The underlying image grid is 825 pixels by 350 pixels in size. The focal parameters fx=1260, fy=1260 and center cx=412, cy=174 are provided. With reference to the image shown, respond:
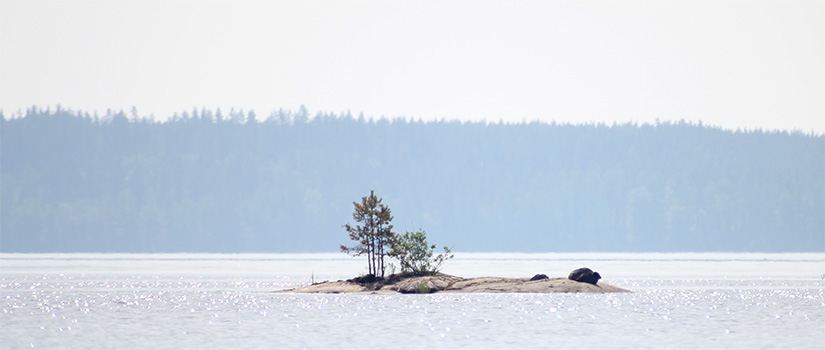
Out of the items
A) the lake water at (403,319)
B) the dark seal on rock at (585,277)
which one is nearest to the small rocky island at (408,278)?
the dark seal on rock at (585,277)

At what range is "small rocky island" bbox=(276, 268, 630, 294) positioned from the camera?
75.9 meters

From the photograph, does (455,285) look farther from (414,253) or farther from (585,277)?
(585,277)

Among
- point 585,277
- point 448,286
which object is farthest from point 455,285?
point 585,277

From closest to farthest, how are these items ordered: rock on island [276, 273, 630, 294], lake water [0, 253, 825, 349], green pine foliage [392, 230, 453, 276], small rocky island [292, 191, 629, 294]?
lake water [0, 253, 825, 349] → small rocky island [292, 191, 629, 294] → green pine foliage [392, 230, 453, 276] → rock on island [276, 273, 630, 294]

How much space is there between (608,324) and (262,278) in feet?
186

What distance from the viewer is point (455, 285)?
7719 cm

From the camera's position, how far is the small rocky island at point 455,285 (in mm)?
75938

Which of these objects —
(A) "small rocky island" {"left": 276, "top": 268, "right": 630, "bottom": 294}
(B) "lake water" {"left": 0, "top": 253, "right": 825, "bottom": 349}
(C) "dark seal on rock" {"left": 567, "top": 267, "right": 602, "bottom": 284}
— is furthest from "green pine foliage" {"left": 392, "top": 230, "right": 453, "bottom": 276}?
(C) "dark seal on rock" {"left": 567, "top": 267, "right": 602, "bottom": 284}

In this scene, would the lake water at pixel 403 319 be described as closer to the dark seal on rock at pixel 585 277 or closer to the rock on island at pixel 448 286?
the rock on island at pixel 448 286

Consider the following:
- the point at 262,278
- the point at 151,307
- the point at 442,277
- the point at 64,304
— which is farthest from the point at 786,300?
the point at 262,278

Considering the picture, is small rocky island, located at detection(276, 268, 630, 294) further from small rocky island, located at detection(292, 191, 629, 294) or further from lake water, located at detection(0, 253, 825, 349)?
lake water, located at detection(0, 253, 825, 349)

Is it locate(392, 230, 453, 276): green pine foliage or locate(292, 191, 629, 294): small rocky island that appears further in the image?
locate(392, 230, 453, 276): green pine foliage

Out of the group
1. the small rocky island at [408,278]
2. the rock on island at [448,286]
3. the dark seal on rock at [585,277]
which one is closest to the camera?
the small rocky island at [408,278]

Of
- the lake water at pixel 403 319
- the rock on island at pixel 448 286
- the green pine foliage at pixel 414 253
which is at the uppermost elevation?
the green pine foliage at pixel 414 253
